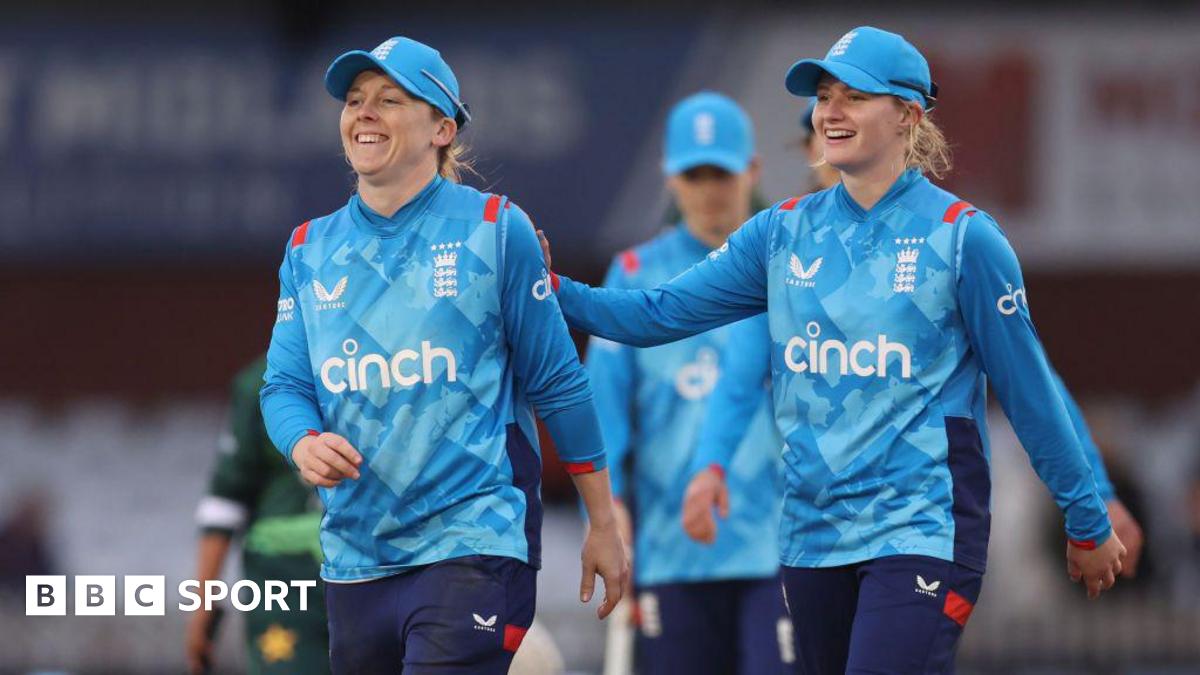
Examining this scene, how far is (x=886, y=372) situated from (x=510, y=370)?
0.92m

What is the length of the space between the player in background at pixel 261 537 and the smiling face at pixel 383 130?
7.39 ft

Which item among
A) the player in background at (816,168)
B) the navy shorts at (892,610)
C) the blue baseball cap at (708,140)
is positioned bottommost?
the navy shorts at (892,610)

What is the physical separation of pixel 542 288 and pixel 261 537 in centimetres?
253

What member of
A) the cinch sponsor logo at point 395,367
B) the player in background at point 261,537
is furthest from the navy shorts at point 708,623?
the cinch sponsor logo at point 395,367

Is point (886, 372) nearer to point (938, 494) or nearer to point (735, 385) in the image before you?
point (938, 494)

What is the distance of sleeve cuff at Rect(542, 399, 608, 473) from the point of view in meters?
5.31

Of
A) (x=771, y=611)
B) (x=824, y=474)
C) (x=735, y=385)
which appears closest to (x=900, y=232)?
(x=824, y=474)

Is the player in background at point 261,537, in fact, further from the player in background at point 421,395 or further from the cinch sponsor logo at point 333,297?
the cinch sponsor logo at point 333,297

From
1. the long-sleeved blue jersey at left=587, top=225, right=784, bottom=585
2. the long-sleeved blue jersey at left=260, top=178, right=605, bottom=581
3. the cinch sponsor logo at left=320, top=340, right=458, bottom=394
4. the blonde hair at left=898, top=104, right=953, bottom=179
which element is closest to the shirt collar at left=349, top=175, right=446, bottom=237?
the long-sleeved blue jersey at left=260, top=178, right=605, bottom=581

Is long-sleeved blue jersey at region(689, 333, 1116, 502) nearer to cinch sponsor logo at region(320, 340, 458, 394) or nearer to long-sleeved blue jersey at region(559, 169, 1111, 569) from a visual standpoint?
long-sleeved blue jersey at region(559, 169, 1111, 569)

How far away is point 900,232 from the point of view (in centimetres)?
522

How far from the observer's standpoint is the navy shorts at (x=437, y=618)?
197 inches

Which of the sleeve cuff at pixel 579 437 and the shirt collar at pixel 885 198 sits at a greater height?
the shirt collar at pixel 885 198

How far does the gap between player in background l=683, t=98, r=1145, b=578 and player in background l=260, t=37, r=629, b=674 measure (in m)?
1.29
